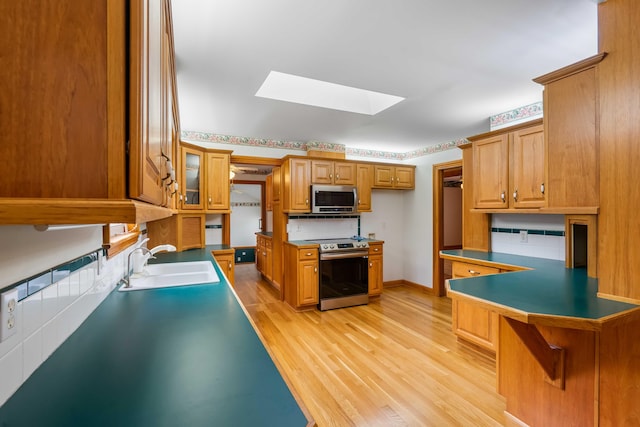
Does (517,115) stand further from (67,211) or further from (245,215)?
(245,215)

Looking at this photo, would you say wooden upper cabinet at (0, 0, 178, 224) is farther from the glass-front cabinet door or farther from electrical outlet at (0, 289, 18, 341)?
the glass-front cabinet door

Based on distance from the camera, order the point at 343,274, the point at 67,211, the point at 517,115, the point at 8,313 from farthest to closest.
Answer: the point at 343,274 < the point at 517,115 < the point at 8,313 < the point at 67,211

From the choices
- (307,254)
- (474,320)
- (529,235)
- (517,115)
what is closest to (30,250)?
(474,320)

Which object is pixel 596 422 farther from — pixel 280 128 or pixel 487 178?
pixel 280 128

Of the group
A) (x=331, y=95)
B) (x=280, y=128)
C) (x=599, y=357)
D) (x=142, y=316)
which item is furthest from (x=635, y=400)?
(x=280, y=128)

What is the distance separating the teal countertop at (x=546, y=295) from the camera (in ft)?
4.18

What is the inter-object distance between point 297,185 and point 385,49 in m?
2.31

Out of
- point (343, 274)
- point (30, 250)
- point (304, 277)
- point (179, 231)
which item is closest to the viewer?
point (30, 250)

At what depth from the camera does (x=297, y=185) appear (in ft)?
13.3

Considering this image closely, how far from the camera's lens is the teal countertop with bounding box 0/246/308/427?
62cm

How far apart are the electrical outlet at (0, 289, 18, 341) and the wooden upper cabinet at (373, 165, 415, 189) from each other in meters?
4.30

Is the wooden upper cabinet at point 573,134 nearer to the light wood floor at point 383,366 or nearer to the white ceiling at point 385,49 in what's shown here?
the white ceiling at point 385,49

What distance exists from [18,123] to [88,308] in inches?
42.4

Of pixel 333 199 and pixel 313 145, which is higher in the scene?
pixel 313 145
